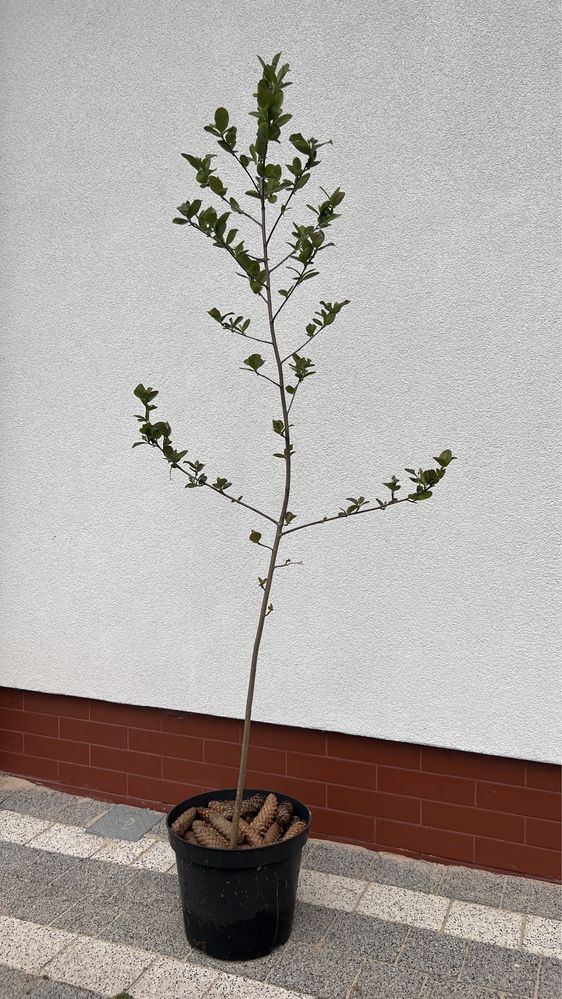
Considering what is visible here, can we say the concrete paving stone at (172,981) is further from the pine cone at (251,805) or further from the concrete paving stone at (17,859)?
the concrete paving stone at (17,859)

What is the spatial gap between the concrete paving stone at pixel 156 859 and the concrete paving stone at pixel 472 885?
2.98ft

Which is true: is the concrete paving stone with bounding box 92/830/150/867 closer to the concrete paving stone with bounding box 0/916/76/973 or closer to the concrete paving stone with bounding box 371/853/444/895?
the concrete paving stone with bounding box 0/916/76/973

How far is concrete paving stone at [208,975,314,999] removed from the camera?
2.09 metres

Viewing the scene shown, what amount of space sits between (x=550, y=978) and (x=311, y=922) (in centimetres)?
67

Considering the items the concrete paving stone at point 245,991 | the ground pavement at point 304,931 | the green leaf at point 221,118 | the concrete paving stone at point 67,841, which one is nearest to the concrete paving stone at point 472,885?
the ground pavement at point 304,931

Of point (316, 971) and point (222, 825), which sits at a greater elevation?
point (222, 825)

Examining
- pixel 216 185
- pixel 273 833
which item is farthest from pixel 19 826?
pixel 216 185

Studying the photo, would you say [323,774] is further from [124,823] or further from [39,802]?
[39,802]

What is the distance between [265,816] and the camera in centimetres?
239

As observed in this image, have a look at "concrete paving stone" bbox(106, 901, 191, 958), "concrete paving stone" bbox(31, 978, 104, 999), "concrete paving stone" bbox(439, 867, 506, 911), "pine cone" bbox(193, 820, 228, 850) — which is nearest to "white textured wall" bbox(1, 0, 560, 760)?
"concrete paving stone" bbox(439, 867, 506, 911)

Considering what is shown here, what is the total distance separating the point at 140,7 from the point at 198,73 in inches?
15.4

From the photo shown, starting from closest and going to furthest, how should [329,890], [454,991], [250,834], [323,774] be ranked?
[454,991]
[250,834]
[329,890]
[323,774]

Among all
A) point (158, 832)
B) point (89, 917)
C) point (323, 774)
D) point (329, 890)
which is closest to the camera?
point (89, 917)

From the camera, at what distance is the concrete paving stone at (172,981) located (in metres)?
2.09
